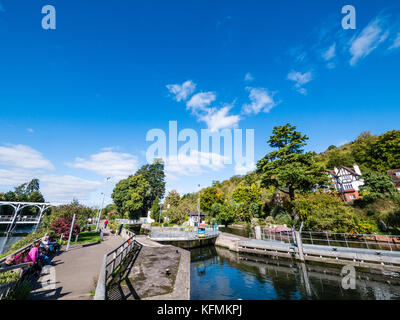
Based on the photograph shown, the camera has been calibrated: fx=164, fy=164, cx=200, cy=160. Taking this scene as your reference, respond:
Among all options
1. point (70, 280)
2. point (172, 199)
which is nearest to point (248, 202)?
point (172, 199)

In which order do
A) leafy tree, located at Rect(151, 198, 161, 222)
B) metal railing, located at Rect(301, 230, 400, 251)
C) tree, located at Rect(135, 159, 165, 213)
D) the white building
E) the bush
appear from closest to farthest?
1. the bush
2. metal railing, located at Rect(301, 230, 400, 251)
3. the white building
4. leafy tree, located at Rect(151, 198, 161, 222)
5. tree, located at Rect(135, 159, 165, 213)

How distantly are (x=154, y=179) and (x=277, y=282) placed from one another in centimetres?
4915

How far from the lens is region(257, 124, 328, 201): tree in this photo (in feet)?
81.7

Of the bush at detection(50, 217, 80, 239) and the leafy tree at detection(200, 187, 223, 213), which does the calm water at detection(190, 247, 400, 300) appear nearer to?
the bush at detection(50, 217, 80, 239)

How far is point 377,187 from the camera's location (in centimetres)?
2614

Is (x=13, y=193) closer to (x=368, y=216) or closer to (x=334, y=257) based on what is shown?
(x=334, y=257)

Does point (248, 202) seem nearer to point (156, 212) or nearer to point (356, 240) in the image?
point (156, 212)

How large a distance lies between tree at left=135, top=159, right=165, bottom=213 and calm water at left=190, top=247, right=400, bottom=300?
4170 centimetres

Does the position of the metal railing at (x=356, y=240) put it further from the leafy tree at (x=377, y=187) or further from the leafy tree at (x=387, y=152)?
the leafy tree at (x=387, y=152)

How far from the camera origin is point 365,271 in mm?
12195

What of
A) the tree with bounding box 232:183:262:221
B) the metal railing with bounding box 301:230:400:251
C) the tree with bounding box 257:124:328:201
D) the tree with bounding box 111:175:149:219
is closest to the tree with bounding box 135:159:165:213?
the tree with bounding box 111:175:149:219

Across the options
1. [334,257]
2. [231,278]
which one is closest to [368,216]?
[334,257]
